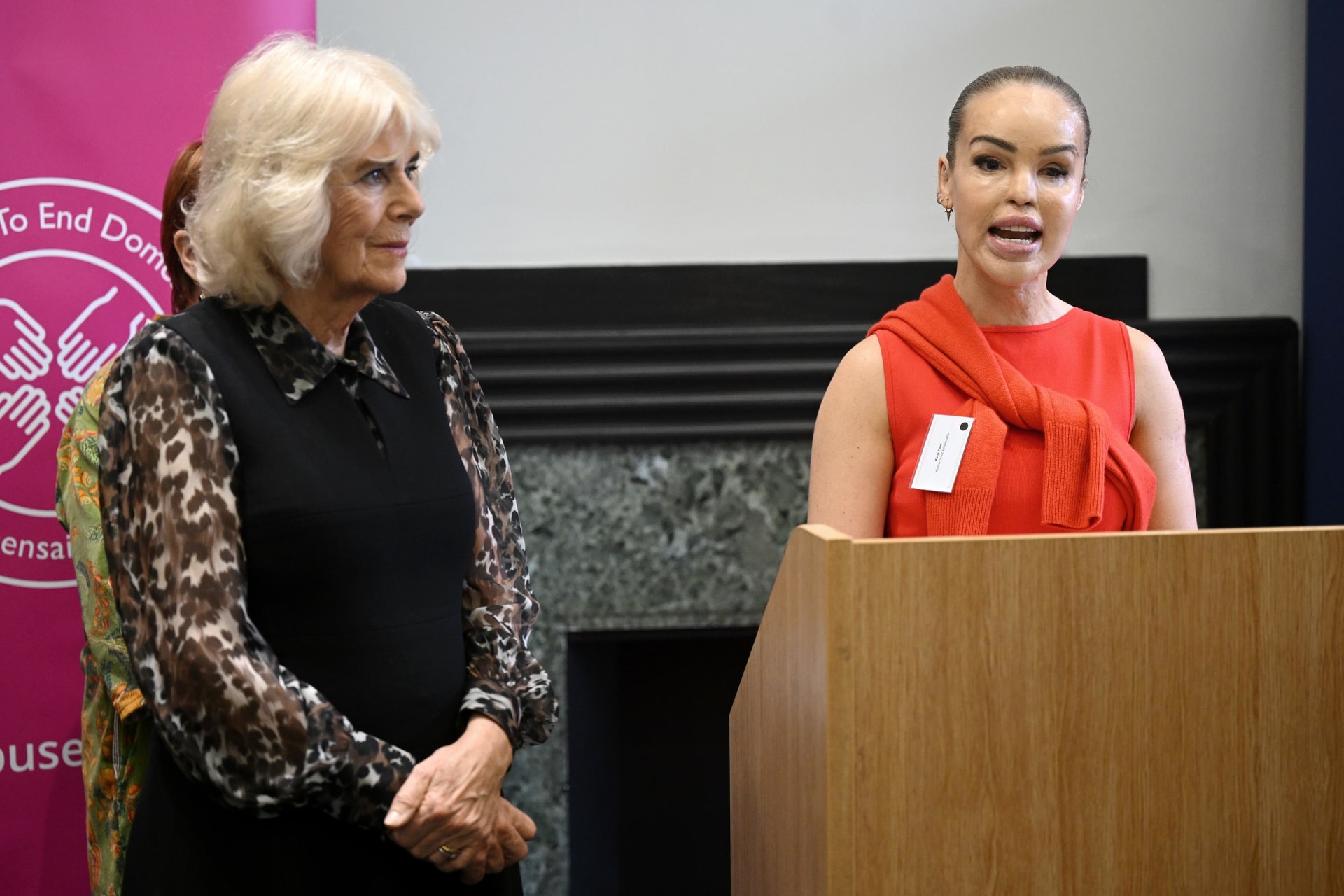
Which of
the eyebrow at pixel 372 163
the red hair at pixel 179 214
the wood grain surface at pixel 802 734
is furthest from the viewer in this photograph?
the red hair at pixel 179 214

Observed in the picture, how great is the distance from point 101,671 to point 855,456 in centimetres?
122

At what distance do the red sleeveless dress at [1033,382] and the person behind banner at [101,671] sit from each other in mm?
1053

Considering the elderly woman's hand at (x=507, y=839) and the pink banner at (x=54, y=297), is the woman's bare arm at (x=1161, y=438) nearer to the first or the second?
the elderly woman's hand at (x=507, y=839)

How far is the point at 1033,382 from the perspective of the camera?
1.59 m

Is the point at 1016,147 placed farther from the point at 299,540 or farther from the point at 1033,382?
the point at 299,540

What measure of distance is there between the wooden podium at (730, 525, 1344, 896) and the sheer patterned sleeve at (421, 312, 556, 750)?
0.47m

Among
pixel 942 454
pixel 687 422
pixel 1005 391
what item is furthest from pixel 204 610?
pixel 687 422

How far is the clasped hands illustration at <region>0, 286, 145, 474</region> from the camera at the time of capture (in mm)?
2113

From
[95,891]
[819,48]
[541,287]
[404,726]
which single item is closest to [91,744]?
[95,891]

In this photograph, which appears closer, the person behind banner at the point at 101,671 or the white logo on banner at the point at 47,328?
the person behind banner at the point at 101,671

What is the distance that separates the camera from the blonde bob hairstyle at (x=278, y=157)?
1.23 metres

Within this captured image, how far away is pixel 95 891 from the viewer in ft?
6.09

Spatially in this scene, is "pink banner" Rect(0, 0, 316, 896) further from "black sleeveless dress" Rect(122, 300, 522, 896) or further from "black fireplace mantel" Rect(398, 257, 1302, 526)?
"black sleeveless dress" Rect(122, 300, 522, 896)

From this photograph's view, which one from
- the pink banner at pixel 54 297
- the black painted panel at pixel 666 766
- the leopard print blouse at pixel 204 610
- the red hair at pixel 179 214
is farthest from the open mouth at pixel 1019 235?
the black painted panel at pixel 666 766
